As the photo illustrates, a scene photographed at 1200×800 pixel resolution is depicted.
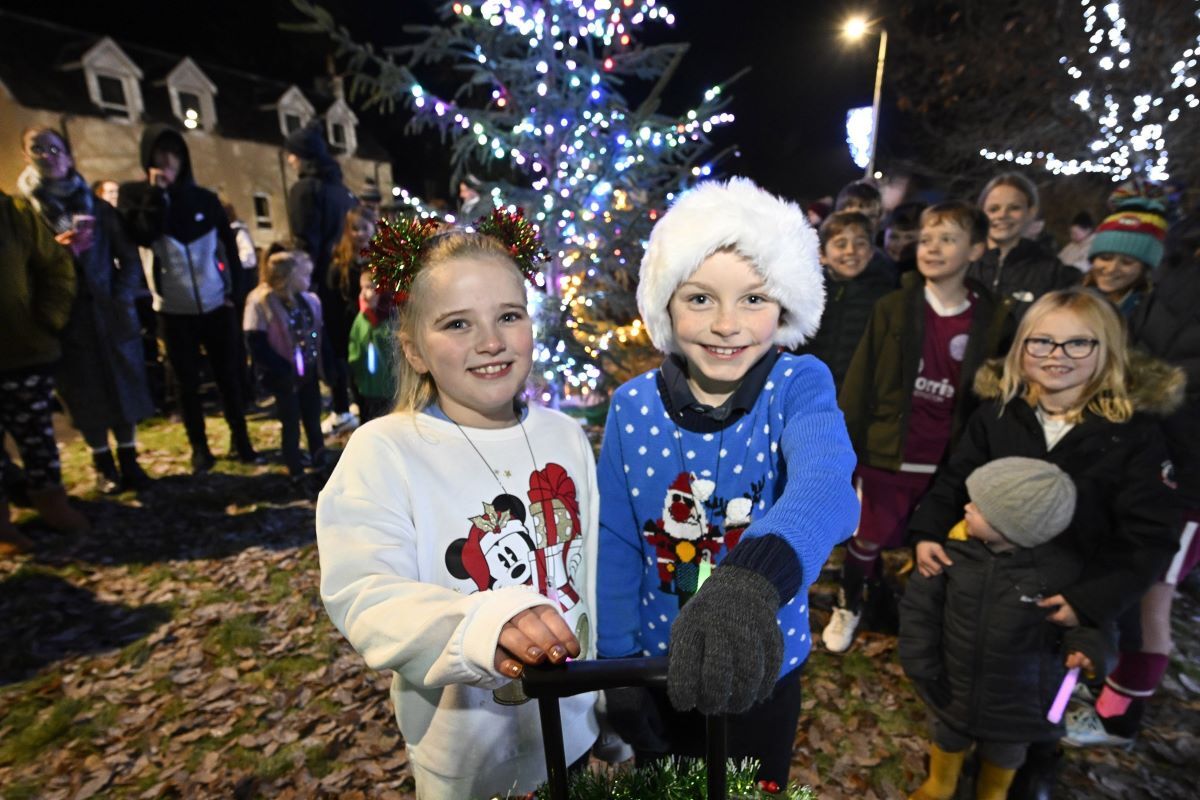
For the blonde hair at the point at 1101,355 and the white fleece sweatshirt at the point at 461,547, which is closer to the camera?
the white fleece sweatshirt at the point at 461,547

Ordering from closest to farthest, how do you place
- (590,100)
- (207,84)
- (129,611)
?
(129,611) → (590,100) → (207,84)

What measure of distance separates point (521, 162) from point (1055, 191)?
16.5 metres

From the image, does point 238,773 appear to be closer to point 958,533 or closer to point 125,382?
point 958,533

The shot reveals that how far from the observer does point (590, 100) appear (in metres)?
5.15

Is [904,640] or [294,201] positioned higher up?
[294,201]

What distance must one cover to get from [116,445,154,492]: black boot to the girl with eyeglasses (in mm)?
6820

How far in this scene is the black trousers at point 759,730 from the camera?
179 cm

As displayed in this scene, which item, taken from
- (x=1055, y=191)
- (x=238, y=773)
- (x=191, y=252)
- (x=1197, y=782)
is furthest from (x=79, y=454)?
(x=1055, y=191)

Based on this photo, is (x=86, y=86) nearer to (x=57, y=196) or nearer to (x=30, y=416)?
(x=57, y=196)

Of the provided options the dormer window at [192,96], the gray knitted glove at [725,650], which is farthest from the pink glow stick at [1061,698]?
the dormer window at [192,96]

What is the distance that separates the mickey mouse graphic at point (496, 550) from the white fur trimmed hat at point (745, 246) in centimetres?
75

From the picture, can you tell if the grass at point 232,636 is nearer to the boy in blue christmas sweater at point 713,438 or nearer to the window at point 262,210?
the boy in blue christmas sweater at point 713,438

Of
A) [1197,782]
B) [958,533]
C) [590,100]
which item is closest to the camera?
[958,533]

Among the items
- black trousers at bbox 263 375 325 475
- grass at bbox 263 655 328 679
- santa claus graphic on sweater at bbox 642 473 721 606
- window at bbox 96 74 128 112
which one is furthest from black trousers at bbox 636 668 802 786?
window at bbox 96 74 128 112
